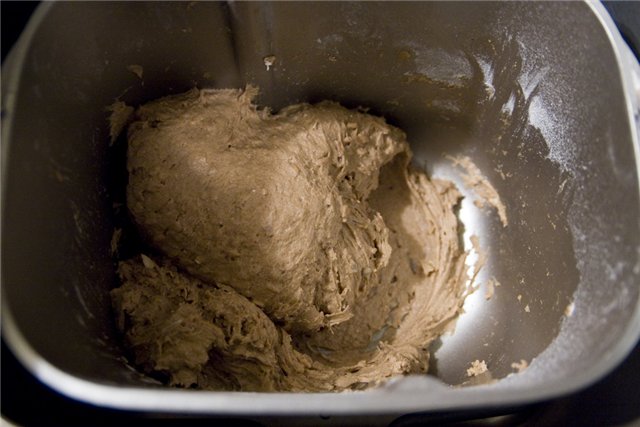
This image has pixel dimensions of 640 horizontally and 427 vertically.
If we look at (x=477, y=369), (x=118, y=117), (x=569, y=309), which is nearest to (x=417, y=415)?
(x=477, y=369)

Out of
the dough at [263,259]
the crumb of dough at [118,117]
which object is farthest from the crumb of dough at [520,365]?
the crumb of dough at [118,117]

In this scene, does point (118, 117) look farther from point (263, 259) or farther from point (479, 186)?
point (479, 186)

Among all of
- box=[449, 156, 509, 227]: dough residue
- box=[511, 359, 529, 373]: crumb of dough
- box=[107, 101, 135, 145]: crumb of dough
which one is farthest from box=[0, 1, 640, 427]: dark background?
box=[449, 156, 509, 227]: dough residue

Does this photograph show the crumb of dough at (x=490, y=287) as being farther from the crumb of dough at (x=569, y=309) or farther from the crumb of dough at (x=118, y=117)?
the crumb of dough at (x=118, y=117)

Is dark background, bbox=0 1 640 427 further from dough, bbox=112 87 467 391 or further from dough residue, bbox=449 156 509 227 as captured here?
dough residue, bbox=449 156 509 227

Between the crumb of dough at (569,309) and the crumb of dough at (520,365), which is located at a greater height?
the crumb of dough at (569,309)

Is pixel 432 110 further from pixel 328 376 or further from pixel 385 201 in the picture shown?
pixel 328 376
